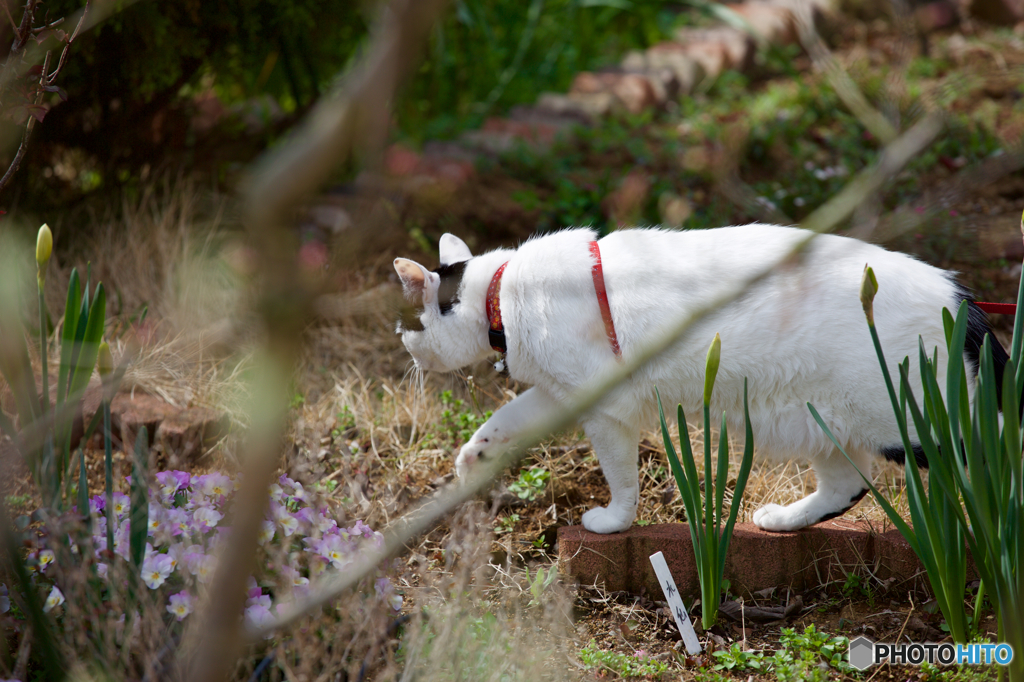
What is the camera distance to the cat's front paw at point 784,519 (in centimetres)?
229

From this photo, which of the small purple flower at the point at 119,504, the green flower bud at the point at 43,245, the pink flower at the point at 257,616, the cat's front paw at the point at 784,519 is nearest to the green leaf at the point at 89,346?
the green flower bud at the point at 43,245

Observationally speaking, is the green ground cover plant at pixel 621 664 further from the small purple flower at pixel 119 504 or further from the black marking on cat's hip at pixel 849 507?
the small purple flower at pixel 119 504

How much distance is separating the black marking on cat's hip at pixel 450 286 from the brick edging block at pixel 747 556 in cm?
82

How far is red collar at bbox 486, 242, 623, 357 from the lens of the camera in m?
2.23

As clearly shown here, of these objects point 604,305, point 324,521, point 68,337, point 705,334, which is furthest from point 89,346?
point 705,334

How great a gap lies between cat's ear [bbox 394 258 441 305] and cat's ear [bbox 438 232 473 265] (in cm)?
21

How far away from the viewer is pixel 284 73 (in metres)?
4.45

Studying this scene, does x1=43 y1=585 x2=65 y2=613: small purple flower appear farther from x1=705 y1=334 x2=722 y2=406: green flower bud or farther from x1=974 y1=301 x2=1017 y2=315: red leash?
x1=974 y1=301 x2=1017 y2=315: red leash

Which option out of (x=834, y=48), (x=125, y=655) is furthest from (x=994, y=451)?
(x=834, y=48)

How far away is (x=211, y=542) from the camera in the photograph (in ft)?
6.06

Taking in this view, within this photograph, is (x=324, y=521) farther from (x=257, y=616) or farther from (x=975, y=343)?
(x=975, y=343)

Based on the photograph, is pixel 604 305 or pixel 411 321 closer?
pixel 604 305

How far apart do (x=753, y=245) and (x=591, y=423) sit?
2.32 feet

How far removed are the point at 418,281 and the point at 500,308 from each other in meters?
0.28
